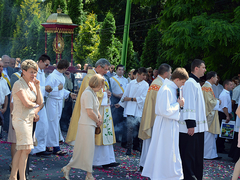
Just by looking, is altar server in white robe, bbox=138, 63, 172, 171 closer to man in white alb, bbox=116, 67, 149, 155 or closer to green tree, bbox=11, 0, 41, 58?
man in white alb, bbox=116, 67, 149, 155

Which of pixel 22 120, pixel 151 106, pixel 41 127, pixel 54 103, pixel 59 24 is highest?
pixel 59 24

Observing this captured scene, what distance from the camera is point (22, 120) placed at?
4973 mm

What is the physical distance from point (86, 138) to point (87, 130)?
0.13 meters

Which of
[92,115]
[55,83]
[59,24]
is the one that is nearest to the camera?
[92,115]

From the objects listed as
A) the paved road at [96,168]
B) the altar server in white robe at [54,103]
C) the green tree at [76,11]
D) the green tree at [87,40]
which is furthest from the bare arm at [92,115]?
the green tree at [76,11]

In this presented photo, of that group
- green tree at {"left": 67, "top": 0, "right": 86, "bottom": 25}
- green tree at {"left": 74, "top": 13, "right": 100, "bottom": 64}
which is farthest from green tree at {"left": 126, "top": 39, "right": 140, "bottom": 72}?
green tree at {"left": 67, "top": 0, "right": 86, "bottom": 25}

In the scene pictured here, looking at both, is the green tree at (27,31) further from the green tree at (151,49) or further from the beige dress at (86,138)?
the beige dress at (86,138)

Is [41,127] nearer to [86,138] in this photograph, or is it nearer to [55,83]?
[55,83]

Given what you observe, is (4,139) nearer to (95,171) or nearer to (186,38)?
(95,171)

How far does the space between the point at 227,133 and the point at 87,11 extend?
33018 millimetres

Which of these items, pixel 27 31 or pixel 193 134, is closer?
pixel 193 134

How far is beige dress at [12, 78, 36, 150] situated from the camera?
4.95 m

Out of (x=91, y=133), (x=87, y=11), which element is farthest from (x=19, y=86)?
(x=87, y=11)

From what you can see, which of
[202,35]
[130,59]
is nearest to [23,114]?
[202,35]
